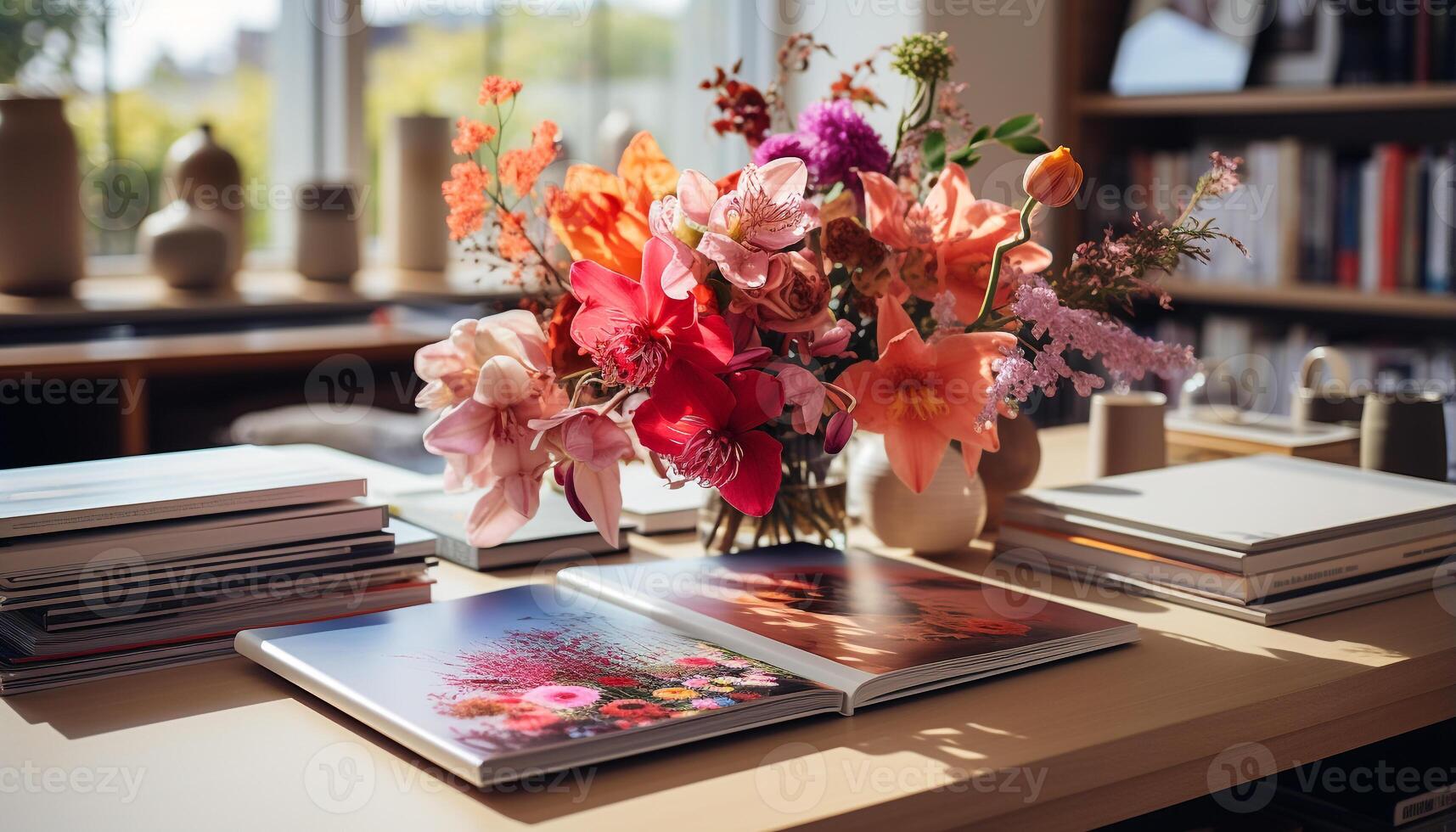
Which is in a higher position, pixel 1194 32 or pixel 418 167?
pixel 1194 32

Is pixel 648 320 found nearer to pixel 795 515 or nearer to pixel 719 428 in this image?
pixel 719 428

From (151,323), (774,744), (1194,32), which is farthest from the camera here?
(1194,32)

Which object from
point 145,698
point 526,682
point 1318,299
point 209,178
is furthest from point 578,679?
point 1318,299

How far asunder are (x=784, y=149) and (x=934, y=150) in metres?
0.16

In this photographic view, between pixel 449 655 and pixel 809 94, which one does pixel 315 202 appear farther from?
pixel 449 655

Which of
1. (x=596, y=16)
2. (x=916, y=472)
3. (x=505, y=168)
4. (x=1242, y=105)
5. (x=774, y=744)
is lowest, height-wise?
(x=774, y=744)

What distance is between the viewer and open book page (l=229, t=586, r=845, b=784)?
67cm

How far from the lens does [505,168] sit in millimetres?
958

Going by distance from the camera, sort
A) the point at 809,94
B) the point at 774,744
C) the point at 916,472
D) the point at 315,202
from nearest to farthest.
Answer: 1. the point at 774,744
2. the point at 916,472
3. the point at 315,202
4. the point at 809,94

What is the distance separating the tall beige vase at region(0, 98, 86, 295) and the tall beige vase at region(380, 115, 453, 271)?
2.34 feet

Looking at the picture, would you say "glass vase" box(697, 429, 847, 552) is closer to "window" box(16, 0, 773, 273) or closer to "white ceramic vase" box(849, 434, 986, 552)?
"white ceramic vase" box(849, 434, 986, 552)

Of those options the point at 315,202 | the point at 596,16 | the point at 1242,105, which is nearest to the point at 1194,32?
Result: the point at 1242,105

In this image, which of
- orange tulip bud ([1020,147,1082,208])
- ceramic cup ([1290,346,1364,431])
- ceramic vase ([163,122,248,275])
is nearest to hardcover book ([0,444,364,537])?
orange tulip bud ([1020,147,1082,208])

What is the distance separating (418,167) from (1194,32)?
1753 millimetres
